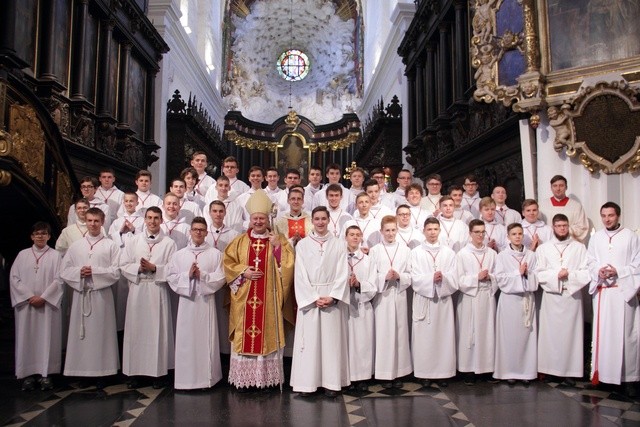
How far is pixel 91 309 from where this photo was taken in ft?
19.4

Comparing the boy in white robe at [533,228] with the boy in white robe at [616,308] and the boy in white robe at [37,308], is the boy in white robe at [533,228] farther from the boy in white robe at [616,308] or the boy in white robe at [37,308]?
the boy in white robe at [37,308]

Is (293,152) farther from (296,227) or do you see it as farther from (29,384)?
(29,384)

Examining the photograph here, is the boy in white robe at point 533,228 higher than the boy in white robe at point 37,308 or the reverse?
higher

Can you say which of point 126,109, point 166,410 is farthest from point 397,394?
point 126,109

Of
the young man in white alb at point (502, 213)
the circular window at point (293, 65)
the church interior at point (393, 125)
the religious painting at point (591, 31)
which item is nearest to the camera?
the church interior at point (393, 125)

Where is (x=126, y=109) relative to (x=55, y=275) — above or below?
above

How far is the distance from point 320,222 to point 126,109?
1029cm

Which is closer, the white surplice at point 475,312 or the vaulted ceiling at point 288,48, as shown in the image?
the white surplice at point 475,312

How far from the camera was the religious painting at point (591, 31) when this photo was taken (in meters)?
6.91

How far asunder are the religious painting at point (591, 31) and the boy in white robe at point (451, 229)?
237cm

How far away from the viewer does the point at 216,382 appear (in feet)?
19.1

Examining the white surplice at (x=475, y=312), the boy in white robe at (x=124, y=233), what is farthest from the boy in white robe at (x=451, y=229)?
the boy in white robe at (x=124, y=233)

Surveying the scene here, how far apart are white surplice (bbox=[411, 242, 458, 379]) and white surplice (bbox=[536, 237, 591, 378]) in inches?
39.7

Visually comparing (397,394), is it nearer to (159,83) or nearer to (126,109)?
(126,109)
